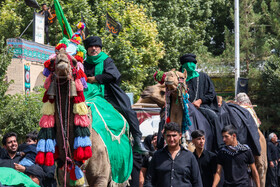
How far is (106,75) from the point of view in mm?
9594

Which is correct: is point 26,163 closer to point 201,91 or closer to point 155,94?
point 201,91

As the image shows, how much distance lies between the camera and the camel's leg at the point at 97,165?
8266 mm

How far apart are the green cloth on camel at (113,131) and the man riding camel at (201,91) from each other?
1.77 meters

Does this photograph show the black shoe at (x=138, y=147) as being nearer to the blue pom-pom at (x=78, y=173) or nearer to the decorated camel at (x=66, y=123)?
the decorated camel at (x=66, y=123)

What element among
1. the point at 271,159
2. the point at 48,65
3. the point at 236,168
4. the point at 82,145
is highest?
the point at 48,65

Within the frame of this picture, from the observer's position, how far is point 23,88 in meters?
26.0

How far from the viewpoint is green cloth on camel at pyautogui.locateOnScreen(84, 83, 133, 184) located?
885cm

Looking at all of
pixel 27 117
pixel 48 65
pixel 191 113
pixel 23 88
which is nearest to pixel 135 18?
pixel 23 88

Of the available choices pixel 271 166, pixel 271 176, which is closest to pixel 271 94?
pixel 271 176

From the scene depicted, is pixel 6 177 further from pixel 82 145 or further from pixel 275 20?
pixel 275 20

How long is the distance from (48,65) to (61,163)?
1367mm

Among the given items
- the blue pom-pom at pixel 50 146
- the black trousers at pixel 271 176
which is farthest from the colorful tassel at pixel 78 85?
the black trousers at pixel 271 176

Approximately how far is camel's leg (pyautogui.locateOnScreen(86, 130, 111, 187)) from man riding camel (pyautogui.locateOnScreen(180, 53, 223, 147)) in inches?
112

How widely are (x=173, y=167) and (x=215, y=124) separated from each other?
3.97 m
